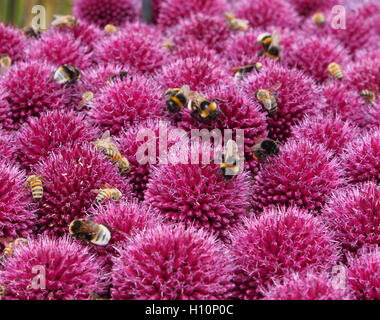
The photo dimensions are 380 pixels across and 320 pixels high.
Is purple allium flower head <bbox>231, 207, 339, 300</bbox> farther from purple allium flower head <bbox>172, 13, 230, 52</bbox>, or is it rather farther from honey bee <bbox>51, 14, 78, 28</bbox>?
honey bee <bbox>51, 14, 78, 28</bbox>

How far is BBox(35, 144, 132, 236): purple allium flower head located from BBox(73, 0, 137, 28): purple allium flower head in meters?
1.56

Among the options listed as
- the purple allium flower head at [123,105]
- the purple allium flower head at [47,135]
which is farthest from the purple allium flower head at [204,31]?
the purple allium flower head at [47,135]

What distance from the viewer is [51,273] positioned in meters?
1.21

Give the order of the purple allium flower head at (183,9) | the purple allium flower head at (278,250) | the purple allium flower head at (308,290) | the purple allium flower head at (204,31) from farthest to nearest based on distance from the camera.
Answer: the purple allium flower head at (183,9)
the purple allium flower head at (204,31)
the purple allium flower head at (278,250)
the purple allium flower head at (308,290)

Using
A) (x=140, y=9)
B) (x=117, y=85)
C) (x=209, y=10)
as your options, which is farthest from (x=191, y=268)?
(x=140, y=9)

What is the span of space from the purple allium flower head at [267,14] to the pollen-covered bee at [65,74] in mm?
1318

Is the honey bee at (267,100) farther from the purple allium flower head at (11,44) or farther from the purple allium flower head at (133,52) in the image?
the purple allium flower head at (11,44)

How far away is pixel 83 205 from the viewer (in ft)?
5.01

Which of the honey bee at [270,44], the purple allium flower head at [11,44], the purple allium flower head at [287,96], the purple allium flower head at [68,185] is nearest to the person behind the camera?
the purple allium flower head at [68,185]

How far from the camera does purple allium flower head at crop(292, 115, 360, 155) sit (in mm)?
1802

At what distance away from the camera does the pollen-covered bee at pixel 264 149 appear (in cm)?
158

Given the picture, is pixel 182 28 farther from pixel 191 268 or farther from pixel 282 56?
pixel 191 268

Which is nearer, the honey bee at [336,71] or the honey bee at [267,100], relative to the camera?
the honey bee at [267,100]

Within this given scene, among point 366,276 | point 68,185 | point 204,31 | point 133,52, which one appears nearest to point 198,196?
point 68,185
